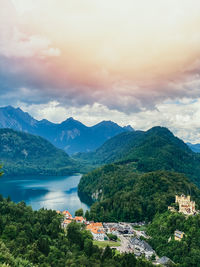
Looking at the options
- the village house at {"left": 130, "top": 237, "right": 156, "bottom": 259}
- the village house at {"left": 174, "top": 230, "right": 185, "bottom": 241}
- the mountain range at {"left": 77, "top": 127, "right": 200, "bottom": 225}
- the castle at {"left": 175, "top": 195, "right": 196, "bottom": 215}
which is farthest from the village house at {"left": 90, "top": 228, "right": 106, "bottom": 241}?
the castle at {"left": 175, "top": 195, "right": 196, "bottom": 215}

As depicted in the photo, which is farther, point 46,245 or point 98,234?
point 98,234

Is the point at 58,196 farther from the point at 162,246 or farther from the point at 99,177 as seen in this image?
the point at 162,246

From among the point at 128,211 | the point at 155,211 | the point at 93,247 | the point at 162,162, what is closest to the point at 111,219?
the point at 128,211

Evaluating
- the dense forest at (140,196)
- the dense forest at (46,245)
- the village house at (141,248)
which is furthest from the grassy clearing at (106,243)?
the dense forest at (140,196)

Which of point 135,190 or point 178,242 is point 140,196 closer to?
point 135,190

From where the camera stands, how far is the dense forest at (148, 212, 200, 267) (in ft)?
171

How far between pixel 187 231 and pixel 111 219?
2808cm

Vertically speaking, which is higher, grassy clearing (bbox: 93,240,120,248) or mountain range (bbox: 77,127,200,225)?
mountain range (bbox: 77,127,200,225)

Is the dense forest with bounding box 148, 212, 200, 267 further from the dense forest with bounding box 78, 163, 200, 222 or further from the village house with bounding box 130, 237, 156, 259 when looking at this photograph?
the dense forest with bounding box 78, 163, 200, 222

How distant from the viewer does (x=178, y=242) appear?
56.6 m

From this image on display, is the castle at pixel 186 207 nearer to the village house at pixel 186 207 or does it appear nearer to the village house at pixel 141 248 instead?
the village house at pixel 186 207

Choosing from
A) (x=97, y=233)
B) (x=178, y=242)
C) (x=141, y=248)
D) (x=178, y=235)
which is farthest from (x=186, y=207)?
(x=97, y=233)

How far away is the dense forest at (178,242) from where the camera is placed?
52156 millimetres

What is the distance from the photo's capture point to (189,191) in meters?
95.6
